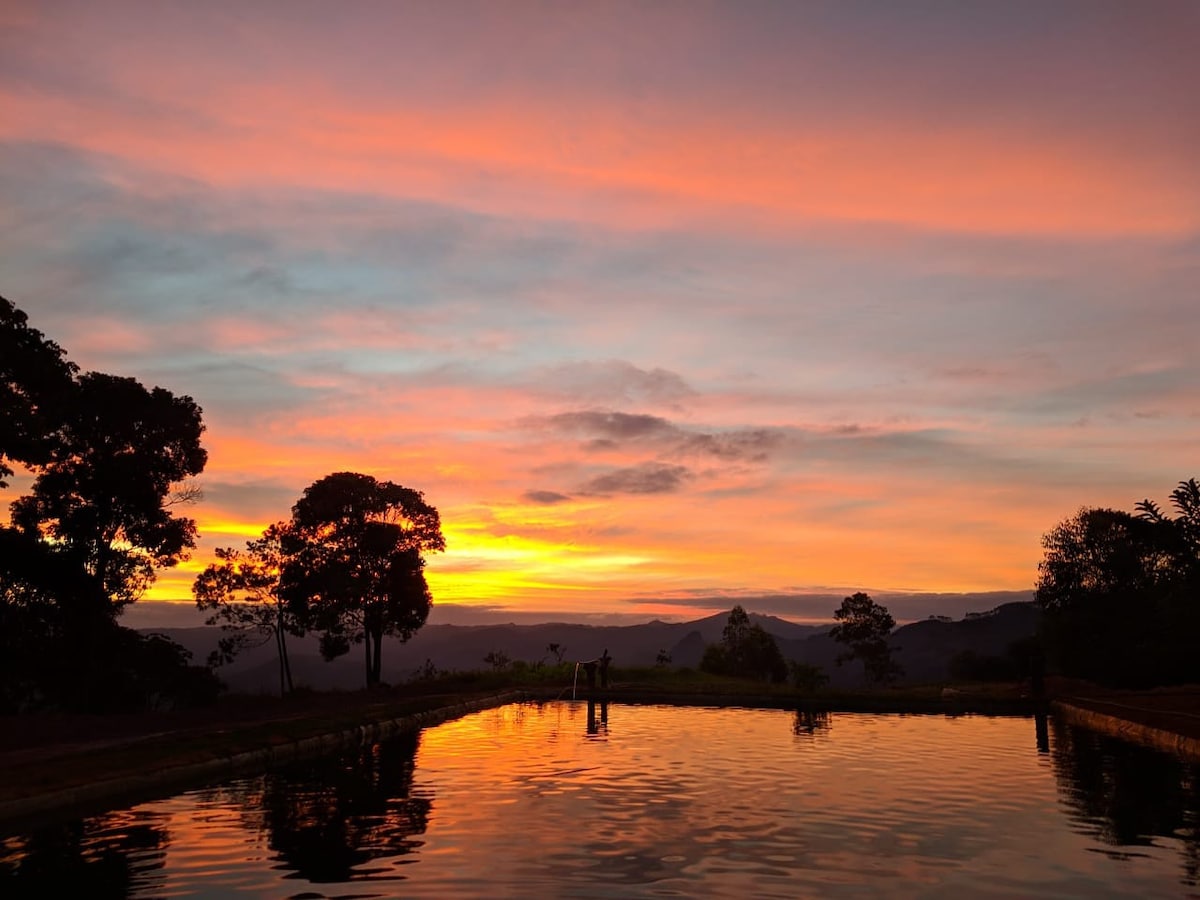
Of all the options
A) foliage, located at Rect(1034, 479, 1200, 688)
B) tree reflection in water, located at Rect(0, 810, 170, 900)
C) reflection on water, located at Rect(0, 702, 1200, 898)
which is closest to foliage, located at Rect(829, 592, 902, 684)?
foliage, located at Rect(1034, 479, 1200, 688)

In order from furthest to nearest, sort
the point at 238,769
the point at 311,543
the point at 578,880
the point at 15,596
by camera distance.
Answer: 1. the point at 311,543
2. the point at 15,596
3. the point at 238,769
4. the point at 578,880

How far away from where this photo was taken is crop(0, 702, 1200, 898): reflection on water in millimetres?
12000

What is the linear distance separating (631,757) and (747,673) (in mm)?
51140

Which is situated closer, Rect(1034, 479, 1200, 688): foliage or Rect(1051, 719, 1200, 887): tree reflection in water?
Rect(1051, 719, 1200, 887): tree reflection in water

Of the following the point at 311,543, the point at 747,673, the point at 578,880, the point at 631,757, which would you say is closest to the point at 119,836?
the point at 578,880

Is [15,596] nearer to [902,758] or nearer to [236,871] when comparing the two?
[236,871]

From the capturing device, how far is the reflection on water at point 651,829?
12.0 metres

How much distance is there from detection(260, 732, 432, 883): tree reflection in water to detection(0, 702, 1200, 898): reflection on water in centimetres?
6

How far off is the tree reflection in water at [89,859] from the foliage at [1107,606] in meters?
43.1

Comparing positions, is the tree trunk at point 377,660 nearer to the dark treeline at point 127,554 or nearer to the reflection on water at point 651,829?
the dark treeline at point 127,554

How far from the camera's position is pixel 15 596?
3438 centimetres

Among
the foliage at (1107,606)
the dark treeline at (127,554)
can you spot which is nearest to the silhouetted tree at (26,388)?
the dark treeline at (127,554)

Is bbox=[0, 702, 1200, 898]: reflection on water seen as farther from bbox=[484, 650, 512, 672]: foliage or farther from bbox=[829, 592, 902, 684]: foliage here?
bbox=[829, 592, 902, 684]: foliage

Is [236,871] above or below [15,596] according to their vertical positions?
below
